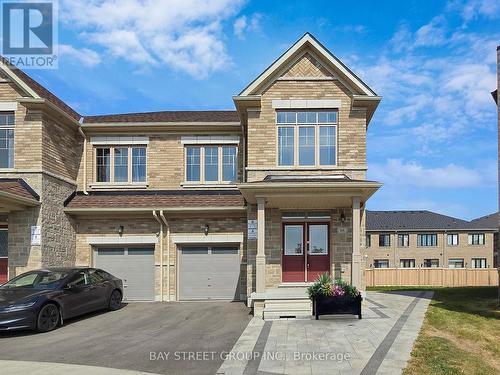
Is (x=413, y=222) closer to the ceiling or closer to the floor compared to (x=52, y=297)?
closer to the ceiling

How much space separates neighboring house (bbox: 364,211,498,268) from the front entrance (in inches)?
1182

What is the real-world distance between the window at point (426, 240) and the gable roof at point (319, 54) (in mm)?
32861

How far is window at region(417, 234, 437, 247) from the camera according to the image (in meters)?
44.3

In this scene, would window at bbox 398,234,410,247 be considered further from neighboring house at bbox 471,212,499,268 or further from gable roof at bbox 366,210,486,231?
neighboring house at bbox 471,212,499,268

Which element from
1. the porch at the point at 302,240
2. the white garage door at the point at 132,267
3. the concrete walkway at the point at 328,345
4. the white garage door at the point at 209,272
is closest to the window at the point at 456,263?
the porch at the point at 302,240

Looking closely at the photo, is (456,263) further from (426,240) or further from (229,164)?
(229,164)

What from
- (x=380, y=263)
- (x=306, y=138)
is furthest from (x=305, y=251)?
(x=380, y=263)

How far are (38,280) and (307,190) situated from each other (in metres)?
7.77

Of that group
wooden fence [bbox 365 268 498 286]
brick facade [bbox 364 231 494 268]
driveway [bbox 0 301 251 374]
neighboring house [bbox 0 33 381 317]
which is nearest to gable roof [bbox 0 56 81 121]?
neighboring house [bbox 0 33 381 317]

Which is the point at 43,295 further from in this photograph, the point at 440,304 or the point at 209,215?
the point at 440,304

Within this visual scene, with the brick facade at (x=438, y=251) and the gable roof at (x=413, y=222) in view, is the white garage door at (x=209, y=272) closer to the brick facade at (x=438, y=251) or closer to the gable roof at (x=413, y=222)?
the brick facade at (x=438, y=251)

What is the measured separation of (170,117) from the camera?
18.7 m

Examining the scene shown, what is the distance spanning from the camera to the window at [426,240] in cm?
4431
